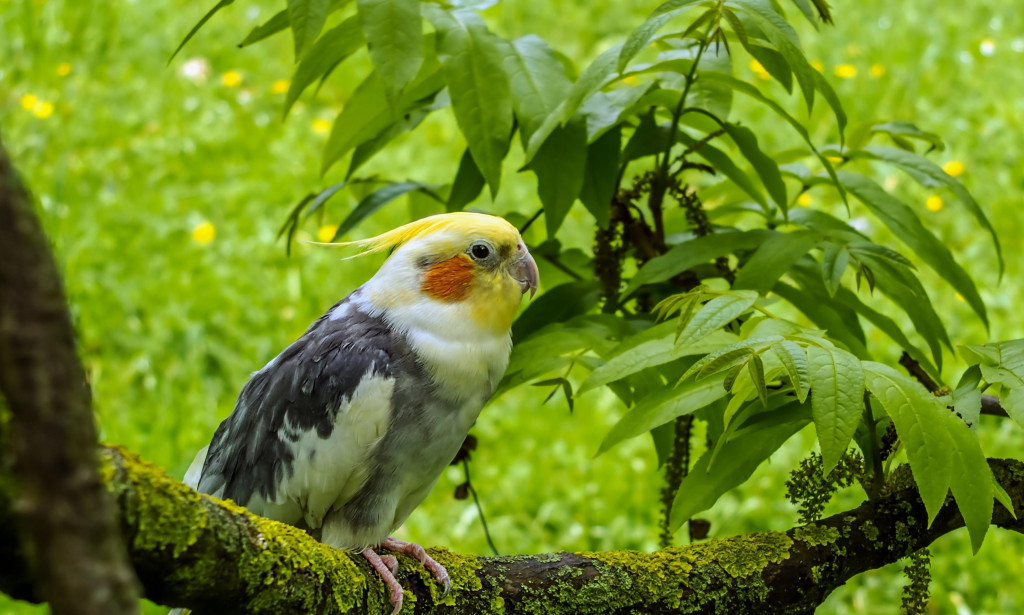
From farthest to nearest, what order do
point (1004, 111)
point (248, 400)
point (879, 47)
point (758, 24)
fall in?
point (879, 47), point (1004, 111), point (248, 400), point (758, 24)

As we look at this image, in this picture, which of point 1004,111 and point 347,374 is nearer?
point 347,374

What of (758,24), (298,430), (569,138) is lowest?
(298,430)

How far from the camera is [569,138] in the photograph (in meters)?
1.86

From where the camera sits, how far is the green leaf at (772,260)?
1.80 meters

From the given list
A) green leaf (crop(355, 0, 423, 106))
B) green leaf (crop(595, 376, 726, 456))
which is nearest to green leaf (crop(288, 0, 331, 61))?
green leaf (crop(355, 0, 423, 106))

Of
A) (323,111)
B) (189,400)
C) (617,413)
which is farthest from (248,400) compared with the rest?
(323,111)

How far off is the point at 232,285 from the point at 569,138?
3.14m

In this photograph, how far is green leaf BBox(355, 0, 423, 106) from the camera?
5.40 feet

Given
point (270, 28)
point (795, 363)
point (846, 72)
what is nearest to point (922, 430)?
point (795, 363)

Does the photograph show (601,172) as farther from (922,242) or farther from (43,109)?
(43,109)

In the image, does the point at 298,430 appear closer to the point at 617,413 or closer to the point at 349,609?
the point at 349,609

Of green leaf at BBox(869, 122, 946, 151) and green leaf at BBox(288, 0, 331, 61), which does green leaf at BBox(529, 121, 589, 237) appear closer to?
green leaf at BBox(288, 0, 331, 61)

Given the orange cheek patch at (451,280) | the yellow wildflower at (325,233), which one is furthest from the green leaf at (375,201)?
the yellow wildflower at (325,233)

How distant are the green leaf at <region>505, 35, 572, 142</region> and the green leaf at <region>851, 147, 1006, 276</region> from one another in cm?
73
